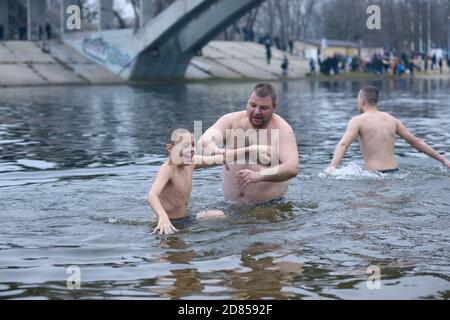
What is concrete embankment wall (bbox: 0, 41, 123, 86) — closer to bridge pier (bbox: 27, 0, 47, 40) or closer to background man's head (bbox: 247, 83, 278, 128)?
bridge pier (bbox: 27, 0, 47, 40)

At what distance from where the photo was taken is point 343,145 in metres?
11.5

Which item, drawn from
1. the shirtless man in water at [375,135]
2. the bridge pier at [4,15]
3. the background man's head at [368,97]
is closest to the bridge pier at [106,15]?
the bridge pier at [4,15]

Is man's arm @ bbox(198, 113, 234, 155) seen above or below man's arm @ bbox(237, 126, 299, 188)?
above

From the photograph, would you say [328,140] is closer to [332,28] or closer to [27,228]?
[27,228]

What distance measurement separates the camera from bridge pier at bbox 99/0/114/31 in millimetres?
51850

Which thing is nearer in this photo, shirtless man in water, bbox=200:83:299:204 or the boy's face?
A: the boy's face

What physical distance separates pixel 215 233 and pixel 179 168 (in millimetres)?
847

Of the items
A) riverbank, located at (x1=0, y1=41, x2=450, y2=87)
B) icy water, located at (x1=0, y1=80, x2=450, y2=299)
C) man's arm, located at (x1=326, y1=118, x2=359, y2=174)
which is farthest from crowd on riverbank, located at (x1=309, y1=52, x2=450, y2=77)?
man's arm, located at (x1=326, y1=118, x2=359, y2=174)

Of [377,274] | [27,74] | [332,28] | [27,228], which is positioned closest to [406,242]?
[377,274]

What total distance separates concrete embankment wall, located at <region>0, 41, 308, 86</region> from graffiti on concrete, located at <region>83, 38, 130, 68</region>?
1.68 feet

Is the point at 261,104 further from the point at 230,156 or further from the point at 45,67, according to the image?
the point at 45,67

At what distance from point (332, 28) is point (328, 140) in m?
88.3

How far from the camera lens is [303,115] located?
75.7ft

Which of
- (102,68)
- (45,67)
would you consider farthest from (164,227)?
(102,68)
